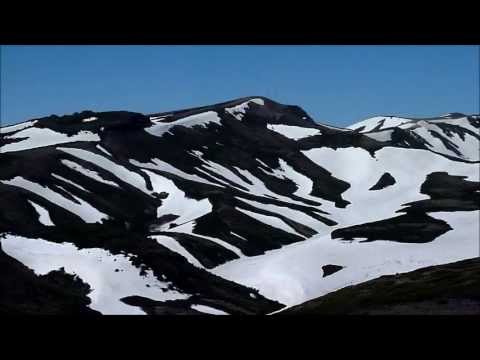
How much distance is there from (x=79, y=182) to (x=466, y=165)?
370ft

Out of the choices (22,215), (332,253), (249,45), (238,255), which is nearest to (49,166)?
(22,215)

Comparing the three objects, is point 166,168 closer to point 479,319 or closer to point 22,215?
point 22,215

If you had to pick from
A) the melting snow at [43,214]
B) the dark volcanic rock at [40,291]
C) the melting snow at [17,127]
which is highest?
the melting snow at [17,127]

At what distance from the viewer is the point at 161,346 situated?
217 inches

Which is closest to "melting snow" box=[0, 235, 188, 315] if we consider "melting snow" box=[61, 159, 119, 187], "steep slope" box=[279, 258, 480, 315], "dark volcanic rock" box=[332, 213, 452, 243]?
"steep slope" box=[279, 258, 480, 315]

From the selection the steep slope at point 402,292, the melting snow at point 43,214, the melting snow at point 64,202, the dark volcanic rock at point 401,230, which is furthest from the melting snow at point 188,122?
the steep slope at point 402,292

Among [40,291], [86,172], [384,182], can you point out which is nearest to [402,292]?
[40,291]

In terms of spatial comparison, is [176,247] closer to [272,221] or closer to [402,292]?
[272,221]

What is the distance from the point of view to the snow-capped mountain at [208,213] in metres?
69.2

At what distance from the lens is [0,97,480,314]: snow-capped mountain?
227 feet

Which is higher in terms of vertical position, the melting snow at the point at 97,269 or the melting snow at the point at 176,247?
the melting snow at the point at 176,247

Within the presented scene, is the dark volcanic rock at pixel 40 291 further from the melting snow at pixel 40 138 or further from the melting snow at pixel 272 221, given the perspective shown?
the melting snow at pixel 40 138

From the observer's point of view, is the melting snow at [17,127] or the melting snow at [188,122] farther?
the melting snow at [188,122]
